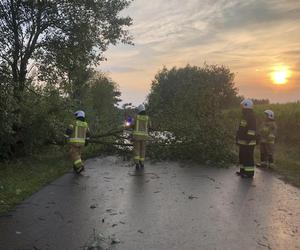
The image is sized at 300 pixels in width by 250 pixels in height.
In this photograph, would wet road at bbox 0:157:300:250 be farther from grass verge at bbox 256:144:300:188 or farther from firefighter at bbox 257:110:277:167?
firefighter at bbox 257:110:277:167

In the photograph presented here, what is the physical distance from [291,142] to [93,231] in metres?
16.6

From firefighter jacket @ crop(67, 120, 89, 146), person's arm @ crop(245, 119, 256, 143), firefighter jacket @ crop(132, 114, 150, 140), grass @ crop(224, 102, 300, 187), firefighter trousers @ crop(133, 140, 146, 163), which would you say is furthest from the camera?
grass @ crop(224, 102, 300, 187)

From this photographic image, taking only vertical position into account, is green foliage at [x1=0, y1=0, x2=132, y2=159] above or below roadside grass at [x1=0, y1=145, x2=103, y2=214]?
above

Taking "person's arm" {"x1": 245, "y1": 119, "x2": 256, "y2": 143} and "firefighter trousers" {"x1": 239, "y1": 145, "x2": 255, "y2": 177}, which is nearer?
"firefighter trousers" {"x1": 239, "y1": 145, "x2": 255, "y2": 177}

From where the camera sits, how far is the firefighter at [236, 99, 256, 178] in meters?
11.6

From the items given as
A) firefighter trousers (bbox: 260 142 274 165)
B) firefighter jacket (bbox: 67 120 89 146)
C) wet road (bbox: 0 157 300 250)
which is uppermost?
firefighter jacket (bbox: 67 120 89 146)

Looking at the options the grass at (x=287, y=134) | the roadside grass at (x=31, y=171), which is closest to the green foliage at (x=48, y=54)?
the roadside grass at (x=31, y=171)

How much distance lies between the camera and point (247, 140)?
1193cm

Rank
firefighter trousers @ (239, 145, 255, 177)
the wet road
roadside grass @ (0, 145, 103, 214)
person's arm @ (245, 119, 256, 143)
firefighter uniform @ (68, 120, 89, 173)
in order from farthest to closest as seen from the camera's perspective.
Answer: firefighter uniform @ (68, 120, 89, 173), person's arm @ (245, 119, 256, 143), firefighter trousers @ (239, 145, 255, 177), roadside grass @ (0, 145, 103, 214), the wet road

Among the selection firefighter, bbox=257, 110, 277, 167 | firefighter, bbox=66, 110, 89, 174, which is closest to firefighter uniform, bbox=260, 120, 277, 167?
firefighter, bbox=257, 110, 277, 167

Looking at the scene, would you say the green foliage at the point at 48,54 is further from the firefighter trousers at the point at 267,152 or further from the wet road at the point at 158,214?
the firefighter trousers at the point at 267,152

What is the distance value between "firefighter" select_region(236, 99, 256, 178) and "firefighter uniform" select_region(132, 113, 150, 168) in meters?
3.15

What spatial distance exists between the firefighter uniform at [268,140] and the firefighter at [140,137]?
3843 millimetres

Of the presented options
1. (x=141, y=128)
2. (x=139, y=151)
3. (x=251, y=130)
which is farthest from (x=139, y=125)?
(x=251, y=130)
